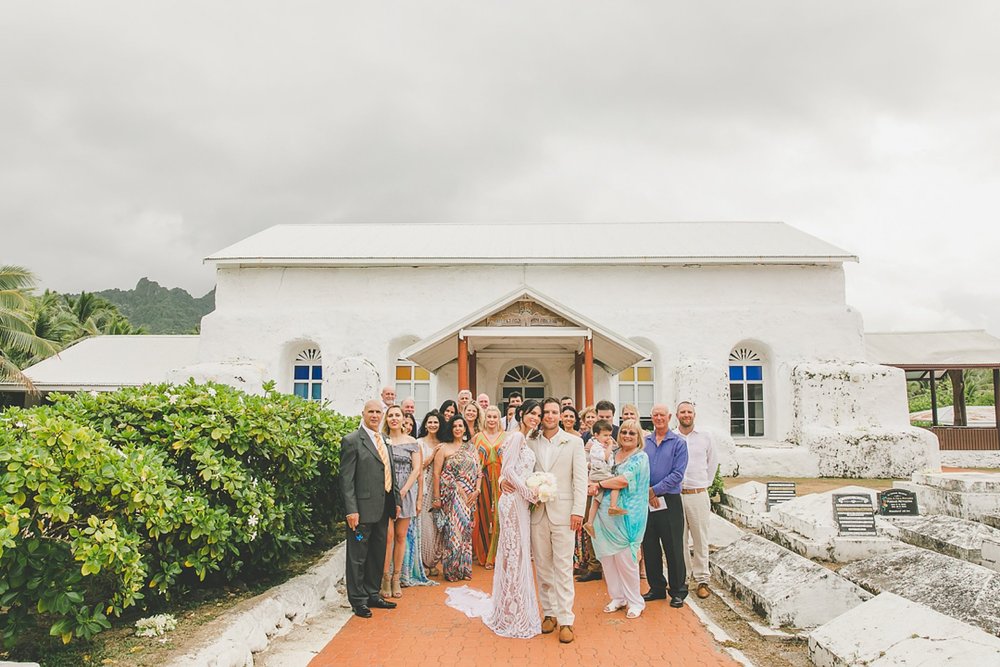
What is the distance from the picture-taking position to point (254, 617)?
16.8 feet

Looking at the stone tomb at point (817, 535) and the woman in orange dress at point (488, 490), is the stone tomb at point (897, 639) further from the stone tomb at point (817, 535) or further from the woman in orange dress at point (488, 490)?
the woman in orange dress at point (488, 490)

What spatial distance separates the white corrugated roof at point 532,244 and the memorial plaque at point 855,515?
11289 millimetres

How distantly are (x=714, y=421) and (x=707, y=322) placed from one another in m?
2.70

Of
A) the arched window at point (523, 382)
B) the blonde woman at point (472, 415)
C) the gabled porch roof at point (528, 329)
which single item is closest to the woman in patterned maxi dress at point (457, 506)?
A: the blonde woman at point (472, 415)

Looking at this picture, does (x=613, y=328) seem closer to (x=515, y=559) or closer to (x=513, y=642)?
(x=515, y=559)

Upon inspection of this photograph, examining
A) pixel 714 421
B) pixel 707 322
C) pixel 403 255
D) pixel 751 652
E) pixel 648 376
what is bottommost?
pixel 751 652

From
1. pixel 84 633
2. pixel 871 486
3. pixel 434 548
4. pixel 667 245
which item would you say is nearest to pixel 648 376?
pixel 667 245

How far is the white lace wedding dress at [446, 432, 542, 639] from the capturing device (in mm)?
5582

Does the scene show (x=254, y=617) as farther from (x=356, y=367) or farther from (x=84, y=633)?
(x=356, y=367)

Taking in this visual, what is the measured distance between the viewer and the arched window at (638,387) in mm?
18297

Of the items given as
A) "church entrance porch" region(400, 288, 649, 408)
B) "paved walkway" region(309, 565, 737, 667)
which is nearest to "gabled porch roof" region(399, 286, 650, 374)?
"church entrance porch" region(400, 288, 649, 408)

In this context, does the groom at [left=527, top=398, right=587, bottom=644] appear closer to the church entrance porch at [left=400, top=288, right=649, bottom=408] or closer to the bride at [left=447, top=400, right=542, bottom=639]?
the bride at [left=447, top=400, right=542, bottom=639]

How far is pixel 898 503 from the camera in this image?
8.84m

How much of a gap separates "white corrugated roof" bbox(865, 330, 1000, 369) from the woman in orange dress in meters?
17.2
